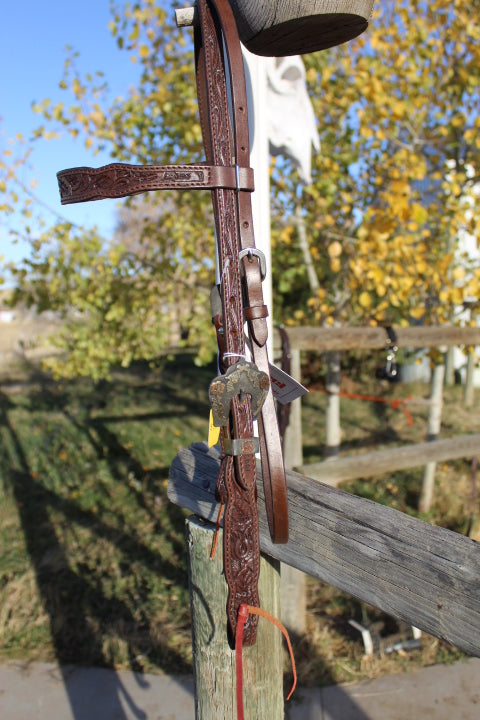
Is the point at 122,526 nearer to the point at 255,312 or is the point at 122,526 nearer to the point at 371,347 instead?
the point at 371,347

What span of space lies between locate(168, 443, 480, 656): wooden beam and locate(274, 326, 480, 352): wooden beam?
68.7 inches

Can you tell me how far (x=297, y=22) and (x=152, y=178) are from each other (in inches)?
18.4

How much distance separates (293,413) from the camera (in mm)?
3230

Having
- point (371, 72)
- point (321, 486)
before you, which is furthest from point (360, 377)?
point (321, 486)

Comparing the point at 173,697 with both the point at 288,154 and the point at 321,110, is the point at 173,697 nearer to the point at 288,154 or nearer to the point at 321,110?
the point at 288,154

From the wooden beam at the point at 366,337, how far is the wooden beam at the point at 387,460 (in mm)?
647

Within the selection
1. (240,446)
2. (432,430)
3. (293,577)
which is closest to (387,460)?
(293,577)

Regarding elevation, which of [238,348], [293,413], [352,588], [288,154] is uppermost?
[288,154]

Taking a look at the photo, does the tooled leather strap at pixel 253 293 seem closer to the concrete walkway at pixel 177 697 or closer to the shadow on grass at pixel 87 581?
the concrete walkway at pixel 177 697

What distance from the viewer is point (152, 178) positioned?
3.61ft

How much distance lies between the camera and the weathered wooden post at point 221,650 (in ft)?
4.62

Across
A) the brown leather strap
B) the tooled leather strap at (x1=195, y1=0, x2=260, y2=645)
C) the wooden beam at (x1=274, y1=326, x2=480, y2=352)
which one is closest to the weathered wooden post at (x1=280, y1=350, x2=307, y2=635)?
the wooden beam at (x1=274, y1=326, x2=480, y2=352)

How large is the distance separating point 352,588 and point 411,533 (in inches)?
8.1

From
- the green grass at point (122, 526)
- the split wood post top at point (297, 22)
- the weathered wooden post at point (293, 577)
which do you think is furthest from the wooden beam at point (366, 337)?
the split wood post top at point (297, 22)
